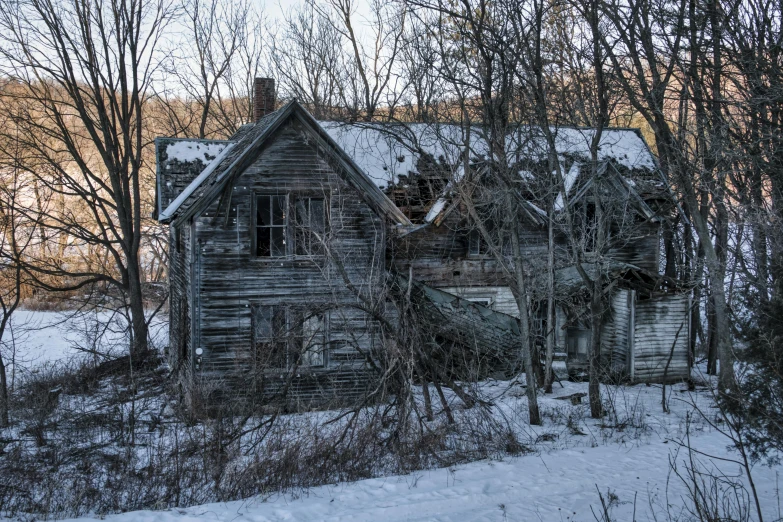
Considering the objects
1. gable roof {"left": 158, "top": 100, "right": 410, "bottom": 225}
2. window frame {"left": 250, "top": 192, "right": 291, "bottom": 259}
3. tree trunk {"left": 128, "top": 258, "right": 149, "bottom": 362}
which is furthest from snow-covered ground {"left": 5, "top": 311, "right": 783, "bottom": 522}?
tree trunk {"left": 128, "top": 258, "right": 149, "bottom": 362}

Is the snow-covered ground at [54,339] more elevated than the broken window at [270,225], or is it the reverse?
the broken window at [270,225]

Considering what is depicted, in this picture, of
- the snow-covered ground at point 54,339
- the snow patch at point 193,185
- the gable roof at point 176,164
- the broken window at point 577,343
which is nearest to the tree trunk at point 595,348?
the broken window at point 577,343

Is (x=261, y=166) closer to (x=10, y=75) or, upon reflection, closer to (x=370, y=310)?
(x=370, y=310)

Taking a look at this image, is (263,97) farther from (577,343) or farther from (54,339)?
(54,339)

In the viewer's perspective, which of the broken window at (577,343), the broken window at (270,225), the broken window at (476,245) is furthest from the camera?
the broken window at (577,343)

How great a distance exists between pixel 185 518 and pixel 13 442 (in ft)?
22.4

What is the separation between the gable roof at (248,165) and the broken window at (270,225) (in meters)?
1.05

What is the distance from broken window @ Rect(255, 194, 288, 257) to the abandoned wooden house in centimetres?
3

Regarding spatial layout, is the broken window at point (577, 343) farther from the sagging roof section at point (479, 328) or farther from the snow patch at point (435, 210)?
the snow patch at point (435, 210)

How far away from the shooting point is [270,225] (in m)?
15.5

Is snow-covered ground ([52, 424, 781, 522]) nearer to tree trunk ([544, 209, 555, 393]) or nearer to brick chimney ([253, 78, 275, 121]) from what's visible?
tree trunk ([544, 209, 555, 393])

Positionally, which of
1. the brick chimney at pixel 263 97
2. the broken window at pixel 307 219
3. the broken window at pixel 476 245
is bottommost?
the broken window at pixel 476 245

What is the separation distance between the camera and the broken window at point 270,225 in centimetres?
1570

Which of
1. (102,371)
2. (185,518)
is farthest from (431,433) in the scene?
(102,371)
